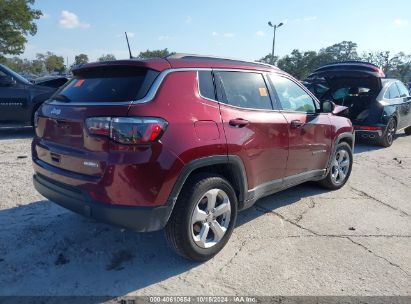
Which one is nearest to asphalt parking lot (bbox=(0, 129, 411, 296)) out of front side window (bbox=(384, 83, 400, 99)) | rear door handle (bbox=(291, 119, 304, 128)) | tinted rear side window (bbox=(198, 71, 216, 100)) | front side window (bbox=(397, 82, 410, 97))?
rear door handle (bbox=(291, 119, 304, 128))

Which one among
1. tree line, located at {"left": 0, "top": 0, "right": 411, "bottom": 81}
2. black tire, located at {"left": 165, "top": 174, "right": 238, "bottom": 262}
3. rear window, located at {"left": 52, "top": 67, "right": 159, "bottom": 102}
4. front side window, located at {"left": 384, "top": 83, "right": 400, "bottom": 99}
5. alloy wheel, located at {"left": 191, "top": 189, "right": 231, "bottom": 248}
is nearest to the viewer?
rear window, located at {"left": 52, "top": 67, "right": 159, "bottom": 102}

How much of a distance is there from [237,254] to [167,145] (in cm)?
138

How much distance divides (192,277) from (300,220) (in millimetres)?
1815

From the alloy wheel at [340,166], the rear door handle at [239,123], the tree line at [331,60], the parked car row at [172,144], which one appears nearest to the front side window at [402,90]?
the alloy wheel at [340,166]

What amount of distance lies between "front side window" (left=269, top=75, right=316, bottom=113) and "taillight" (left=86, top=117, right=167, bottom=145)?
197cm

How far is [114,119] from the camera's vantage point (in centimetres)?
288

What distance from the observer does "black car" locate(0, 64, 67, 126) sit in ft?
27.6

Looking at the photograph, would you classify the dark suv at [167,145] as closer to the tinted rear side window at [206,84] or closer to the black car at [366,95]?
the tinted rear side window at [206,84]

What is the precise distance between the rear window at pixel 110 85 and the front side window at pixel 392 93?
26.2ft

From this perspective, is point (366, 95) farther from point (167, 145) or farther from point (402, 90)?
point (167, 145)

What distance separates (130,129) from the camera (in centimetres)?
286

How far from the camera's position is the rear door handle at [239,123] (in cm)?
354

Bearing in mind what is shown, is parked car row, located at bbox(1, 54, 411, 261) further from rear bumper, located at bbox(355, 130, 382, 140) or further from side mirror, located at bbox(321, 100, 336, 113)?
rear bumper, located at bbox(355, 130, 382, 140)

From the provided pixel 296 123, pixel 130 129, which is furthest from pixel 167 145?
pixel 296 123
